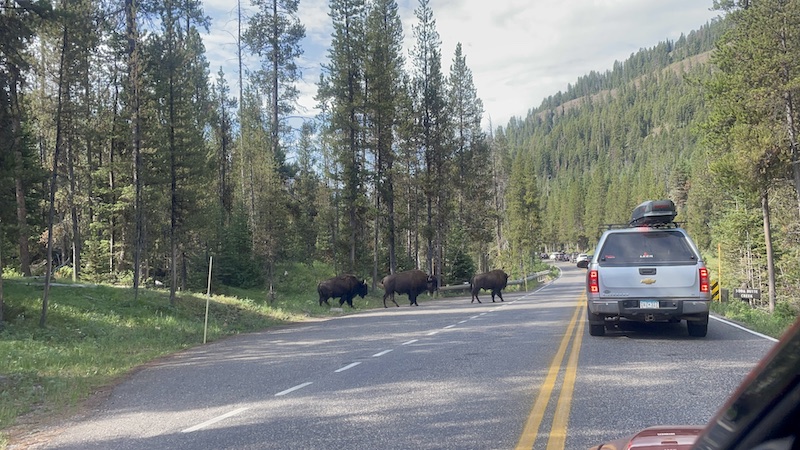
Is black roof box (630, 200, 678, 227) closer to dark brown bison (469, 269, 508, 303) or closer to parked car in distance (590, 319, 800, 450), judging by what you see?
parked car in distance (590, 319, 800, 450)

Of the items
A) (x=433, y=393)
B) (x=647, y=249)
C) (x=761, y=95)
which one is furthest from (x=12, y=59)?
(x=761, y=95)

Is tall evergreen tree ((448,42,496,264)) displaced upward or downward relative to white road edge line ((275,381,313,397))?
upward

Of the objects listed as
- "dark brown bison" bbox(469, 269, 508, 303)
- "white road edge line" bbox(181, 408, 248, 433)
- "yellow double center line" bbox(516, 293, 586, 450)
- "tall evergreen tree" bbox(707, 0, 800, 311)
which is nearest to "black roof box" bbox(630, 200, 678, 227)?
"yellow double center line" bbox(516, 293, 586, 450)

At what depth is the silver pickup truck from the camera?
10023mm

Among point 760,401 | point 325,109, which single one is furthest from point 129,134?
point 760,401

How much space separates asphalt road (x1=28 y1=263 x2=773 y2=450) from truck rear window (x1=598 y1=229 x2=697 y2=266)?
1.50m

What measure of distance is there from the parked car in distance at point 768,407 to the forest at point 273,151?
509 inches

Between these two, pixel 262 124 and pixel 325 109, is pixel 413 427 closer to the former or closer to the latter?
pixel 325 109

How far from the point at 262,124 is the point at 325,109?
1290cm

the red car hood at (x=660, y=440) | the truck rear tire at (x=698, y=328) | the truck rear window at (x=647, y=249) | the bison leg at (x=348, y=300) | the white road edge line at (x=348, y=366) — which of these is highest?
the truck rear window at (x=647, y=249)

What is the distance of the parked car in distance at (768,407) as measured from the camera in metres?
1.32

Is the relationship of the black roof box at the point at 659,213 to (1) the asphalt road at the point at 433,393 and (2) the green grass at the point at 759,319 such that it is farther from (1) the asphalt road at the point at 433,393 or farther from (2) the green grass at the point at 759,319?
(2) the green grass at the point at 759,319

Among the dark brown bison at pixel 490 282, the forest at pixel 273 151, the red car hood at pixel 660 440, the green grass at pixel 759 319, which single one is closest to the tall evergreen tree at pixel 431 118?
the forest at pixel 273 151

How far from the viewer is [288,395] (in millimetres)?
7531
